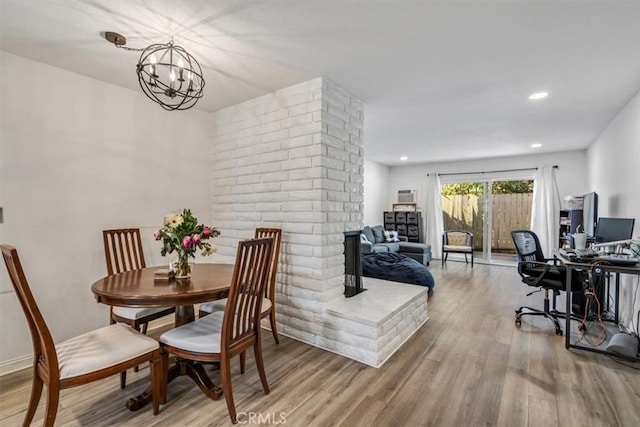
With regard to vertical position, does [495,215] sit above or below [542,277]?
above

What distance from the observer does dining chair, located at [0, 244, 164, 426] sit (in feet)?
4.59

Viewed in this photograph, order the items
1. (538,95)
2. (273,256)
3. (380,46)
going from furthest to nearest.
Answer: (538,95) → (273,256) → (380,46)

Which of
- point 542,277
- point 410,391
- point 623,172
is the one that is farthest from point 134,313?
point 623,172

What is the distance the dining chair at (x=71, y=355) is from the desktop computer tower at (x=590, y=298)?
378 centimetres

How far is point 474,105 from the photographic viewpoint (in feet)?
10.9

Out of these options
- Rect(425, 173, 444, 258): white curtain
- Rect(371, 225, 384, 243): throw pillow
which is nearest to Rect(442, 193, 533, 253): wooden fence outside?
Rect(425, 173, 444, 258): white curtain

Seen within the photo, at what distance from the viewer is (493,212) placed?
6.78 metres

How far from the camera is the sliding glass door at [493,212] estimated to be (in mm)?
6551

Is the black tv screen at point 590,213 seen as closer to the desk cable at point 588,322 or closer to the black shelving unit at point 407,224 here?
the desk cable at point 588,322

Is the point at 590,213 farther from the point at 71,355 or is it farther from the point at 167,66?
the point at 71,355

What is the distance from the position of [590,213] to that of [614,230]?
110 centimetres

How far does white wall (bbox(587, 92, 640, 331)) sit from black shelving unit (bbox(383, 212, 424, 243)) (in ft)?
11.1

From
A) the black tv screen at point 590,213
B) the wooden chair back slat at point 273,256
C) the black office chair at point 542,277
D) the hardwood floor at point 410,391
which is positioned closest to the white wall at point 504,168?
the black tv screen at point 590,213

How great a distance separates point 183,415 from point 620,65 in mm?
4013
